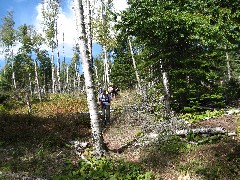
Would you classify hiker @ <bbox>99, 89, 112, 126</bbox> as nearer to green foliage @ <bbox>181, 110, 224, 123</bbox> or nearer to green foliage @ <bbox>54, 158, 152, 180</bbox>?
green foliage @ <bbox>181, 110, 224, 123</bbox>

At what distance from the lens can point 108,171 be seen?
30.1 ft

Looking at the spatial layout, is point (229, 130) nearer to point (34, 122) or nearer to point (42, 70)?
point (34, 122)

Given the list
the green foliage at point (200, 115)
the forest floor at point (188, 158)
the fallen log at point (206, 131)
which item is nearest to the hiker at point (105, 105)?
the forest floor at point (188, 158)

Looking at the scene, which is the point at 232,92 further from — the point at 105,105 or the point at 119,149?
the point at 119,149

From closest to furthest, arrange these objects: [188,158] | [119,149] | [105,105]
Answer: [188,158], [119,149], [105,105]

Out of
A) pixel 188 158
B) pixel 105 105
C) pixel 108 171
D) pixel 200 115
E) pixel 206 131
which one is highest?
pixel 105 105

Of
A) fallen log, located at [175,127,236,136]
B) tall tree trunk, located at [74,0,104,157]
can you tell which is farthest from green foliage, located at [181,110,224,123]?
→ tall tree trunk, located at [74,0,104,157]

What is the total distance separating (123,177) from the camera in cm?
855

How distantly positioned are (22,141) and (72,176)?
18.1 ft

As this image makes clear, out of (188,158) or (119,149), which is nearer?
(188,158)

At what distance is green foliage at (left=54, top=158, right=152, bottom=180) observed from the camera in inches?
340

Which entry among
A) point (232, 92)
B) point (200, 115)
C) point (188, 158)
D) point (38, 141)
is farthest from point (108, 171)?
point (232, 92)

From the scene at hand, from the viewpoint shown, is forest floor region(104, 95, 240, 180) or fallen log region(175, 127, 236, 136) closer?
forest floor region(104, 95, 240, 180)

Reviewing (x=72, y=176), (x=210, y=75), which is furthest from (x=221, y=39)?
(x=72, y=176)
